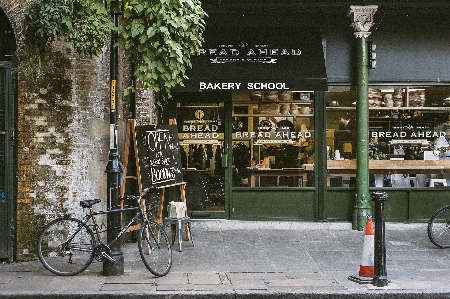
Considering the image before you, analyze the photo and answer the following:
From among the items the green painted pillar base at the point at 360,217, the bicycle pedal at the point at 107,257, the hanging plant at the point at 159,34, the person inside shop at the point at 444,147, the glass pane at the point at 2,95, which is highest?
the hanging plant at the point at 159,34

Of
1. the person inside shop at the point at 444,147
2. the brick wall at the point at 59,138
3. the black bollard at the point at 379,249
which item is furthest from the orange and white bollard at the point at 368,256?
the person inside shop at the point at 444,147

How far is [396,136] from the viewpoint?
37.2 feet

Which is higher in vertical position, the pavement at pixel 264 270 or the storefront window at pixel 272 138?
the storefront window at pixel 272 138

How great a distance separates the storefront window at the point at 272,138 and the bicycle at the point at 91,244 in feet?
11.8

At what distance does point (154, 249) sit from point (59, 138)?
8.83 ft

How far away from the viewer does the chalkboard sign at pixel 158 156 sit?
9172 millimetres

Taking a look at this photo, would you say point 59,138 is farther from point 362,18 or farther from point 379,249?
point 362,18

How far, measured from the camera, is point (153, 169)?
9.29 metres

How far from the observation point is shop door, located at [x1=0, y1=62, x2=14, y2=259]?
874 cm

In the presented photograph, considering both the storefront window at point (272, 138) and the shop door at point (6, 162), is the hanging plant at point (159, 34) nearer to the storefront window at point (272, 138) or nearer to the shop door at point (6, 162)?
the shop door at point (6, 162)

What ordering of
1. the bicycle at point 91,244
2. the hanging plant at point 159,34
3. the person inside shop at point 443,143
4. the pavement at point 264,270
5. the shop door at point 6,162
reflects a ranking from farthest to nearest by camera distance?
the person inside shop at point 443,143 → the shop door at point 6,162 → the bicycle at point 91,244 → the hanging plant at point 159,34 → the pavement at point 264,270

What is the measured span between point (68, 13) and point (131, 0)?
98cm

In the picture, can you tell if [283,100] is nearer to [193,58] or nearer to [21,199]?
[193,58]

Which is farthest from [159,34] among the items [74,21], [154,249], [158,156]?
[154,249]
